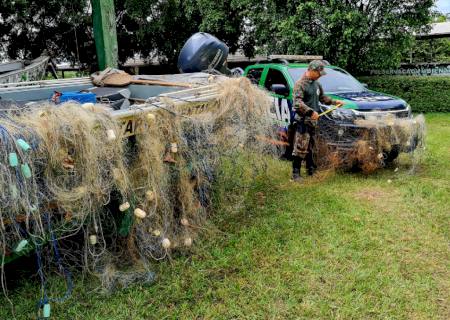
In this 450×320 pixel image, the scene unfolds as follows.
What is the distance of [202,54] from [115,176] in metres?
3.64

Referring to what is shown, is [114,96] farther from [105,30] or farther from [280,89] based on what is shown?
[280,89]

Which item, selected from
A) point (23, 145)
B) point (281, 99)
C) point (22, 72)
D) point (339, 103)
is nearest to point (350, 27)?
point (281, 99)

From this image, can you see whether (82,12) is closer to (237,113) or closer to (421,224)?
(237,113)

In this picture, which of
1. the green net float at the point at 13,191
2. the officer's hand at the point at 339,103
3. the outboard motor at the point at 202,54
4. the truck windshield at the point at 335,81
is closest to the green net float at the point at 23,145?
the green net float at the point at 13,191

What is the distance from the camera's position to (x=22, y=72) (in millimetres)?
7980

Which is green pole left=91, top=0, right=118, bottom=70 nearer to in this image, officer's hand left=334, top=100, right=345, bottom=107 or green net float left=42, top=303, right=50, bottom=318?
officer's hand left=334, top=100, right=345, bottom=107

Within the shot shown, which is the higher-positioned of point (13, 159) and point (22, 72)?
point (22, 72)

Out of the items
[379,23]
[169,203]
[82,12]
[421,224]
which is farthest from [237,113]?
[82,12]

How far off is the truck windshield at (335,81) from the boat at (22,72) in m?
4.88

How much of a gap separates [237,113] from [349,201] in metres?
1.97

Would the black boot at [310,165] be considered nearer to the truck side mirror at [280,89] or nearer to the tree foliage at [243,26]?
the truck side mirror at [280,89]

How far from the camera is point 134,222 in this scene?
147 inches

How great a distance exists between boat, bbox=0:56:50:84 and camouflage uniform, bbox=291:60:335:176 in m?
4.79

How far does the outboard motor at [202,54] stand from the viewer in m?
6.33
